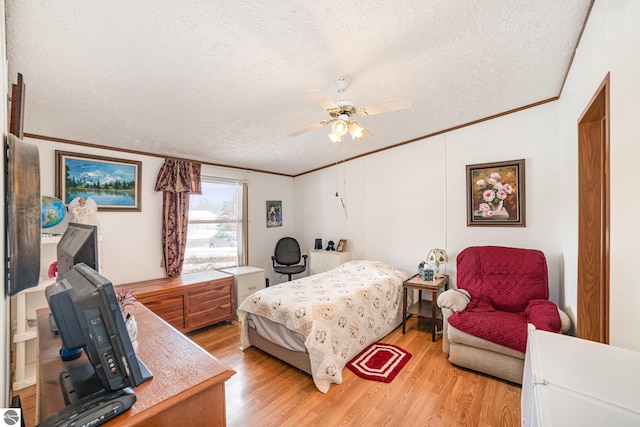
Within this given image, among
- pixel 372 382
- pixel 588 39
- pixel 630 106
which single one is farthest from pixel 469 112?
pixel 372 382

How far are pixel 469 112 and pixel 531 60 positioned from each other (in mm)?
927

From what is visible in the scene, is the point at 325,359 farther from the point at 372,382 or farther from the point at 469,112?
the point at 469,112

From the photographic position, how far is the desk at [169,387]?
901 mm

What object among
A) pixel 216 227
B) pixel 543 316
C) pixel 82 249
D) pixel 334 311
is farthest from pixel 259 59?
pixel 543 316

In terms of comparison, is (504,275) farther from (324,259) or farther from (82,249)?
(82,249)

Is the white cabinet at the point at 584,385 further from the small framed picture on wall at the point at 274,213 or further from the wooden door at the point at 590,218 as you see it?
the small framed picture on wall at the point at 274,213

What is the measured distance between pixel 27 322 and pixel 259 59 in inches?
116

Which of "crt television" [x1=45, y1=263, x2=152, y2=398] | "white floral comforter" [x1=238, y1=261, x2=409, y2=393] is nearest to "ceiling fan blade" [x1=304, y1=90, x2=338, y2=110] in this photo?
"crt television" [x1=45, y1=263, x2=152, y2=398]

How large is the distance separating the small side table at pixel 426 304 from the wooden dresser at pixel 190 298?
2206 millimetres

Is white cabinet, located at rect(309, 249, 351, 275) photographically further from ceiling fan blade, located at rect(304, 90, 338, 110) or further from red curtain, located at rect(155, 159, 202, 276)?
ceiling fan blade, located at rect(304, 90, 338, 110)

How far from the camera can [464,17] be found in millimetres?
1688

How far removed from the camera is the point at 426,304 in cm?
371

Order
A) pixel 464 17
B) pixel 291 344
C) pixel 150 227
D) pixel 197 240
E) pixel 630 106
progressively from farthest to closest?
pixel 197 240
pixel 150 227
pixel 291 344
pixel 464 17
pixel 630 106

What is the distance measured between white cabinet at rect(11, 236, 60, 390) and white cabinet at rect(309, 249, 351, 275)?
3303 millimetres
